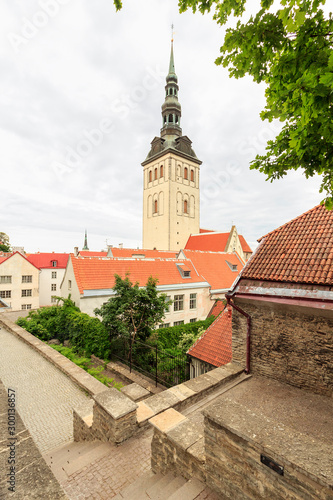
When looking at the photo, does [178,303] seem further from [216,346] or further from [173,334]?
[216,346]

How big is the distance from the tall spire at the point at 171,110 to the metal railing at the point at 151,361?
42899mm

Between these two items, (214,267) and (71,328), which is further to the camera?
(214,267)

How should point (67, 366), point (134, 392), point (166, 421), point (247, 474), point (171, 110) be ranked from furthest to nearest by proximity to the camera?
point (171, 110) → point (67, 366) → point (134, 392) → point (166, 421) → point (247, 474)

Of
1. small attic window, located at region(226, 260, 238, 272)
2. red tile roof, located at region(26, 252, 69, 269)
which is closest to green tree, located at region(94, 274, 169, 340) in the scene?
small attic window, located at region(226, 260, 238, 272)

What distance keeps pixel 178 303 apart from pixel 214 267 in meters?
7.94

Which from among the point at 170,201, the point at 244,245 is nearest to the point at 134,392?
the point at 170,201

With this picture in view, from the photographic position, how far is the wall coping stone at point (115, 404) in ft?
12.8

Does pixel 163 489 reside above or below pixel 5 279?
below

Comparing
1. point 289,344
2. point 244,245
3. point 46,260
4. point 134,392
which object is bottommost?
point 134,392

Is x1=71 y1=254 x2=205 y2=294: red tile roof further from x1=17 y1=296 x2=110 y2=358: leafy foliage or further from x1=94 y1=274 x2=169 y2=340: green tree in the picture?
x1=94 y1=274 x2=169 y2=340: green tree

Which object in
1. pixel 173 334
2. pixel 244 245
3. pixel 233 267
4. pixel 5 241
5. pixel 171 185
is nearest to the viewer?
pixel 173 334

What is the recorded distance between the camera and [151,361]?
12.4 metres

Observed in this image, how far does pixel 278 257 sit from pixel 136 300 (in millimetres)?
8348

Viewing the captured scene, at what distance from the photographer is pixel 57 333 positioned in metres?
14.6
